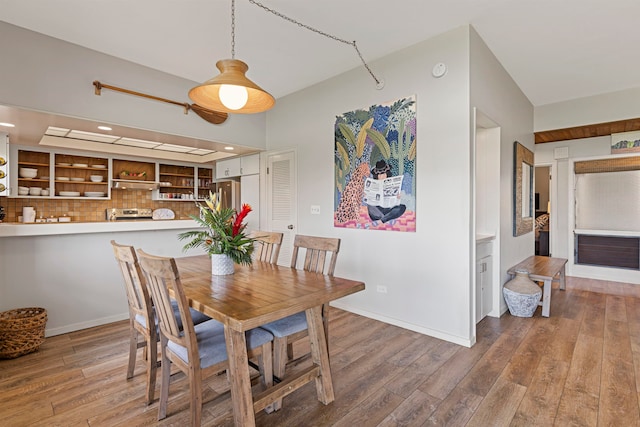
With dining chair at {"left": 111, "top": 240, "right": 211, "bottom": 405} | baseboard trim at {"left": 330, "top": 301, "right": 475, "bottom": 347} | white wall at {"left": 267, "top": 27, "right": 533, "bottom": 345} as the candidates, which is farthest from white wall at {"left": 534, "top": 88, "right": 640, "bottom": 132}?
dining chair at {"left": 111, "top": 240, "right": 211, "bottom": 405}

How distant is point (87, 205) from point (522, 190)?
7.08 m

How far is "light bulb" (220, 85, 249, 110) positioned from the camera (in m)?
2.13

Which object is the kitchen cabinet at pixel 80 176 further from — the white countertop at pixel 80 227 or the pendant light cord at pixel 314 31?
the pendant light cord at pixel 314 31

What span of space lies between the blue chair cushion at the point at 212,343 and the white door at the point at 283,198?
2.52m

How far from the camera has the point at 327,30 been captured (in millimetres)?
2883

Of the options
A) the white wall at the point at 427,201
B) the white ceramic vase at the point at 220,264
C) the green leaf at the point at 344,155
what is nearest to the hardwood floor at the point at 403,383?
the white wall at the point at 427,201

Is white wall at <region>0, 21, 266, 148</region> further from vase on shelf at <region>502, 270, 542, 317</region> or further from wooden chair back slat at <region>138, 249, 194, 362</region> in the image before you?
vase on shelf at <region>502, 270, 542, 317</region>

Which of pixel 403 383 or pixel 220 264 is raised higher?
pixel 220 264

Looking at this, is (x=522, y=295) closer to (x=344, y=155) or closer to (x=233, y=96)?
(x=344, y=155)

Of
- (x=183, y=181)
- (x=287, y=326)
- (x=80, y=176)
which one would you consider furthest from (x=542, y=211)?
(x=80, y=176)

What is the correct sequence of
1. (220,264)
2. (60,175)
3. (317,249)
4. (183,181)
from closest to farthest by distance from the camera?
(220,264)
(317,249)
(60,175)
(183,181)

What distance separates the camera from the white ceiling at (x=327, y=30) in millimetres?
2525

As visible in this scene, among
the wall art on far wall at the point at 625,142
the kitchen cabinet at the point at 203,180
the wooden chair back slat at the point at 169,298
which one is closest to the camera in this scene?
the wooden chair back slat at the point at 169,298

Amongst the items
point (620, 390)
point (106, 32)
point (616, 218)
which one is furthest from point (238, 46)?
point (616, 218)
